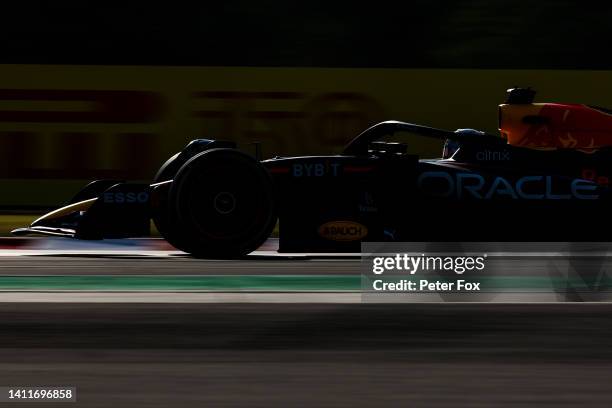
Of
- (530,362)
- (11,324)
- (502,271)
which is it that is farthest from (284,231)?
(530,362)

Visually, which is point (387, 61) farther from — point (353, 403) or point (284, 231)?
point (353, 403)

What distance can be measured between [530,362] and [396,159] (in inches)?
158

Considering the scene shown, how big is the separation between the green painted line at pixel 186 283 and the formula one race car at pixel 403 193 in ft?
2.13

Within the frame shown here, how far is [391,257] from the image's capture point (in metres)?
9.59

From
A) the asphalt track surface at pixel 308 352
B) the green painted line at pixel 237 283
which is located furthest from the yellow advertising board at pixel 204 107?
the asphalt track surface at pixel 308 352

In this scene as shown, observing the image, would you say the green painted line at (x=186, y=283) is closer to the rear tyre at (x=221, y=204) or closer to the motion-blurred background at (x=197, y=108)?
the rear tyre at (x=221, y=204)

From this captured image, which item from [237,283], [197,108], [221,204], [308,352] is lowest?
[237,283]

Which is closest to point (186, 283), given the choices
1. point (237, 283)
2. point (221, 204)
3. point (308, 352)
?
point (237, 283)

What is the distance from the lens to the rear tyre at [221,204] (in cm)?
985

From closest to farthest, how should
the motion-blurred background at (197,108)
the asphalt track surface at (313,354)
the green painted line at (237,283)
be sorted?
the asphalt track surface at (313,354), the green painted line at (237,283), the motion-blurred background at (197,108)

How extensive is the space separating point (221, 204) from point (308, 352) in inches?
153

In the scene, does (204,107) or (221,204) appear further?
(204,107)

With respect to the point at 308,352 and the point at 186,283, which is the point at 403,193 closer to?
the point at 186,283

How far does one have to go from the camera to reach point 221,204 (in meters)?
9.95
